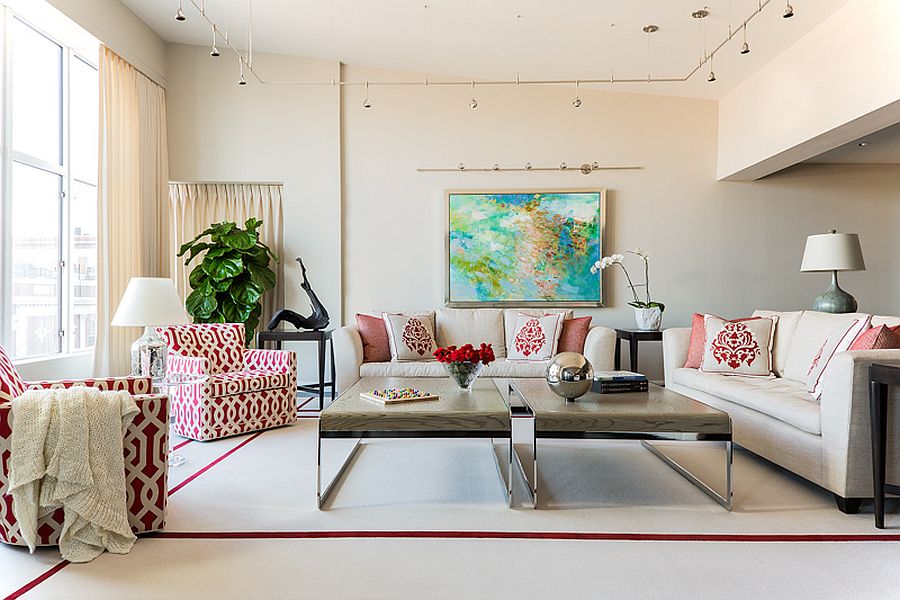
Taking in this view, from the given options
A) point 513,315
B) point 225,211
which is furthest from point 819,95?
point 225,211

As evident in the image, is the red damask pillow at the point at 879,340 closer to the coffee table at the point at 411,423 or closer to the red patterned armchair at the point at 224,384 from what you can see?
the coffee table at the point at 411,423

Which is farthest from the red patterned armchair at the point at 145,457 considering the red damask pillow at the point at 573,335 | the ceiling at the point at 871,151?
the ceiling at the point at 871,151

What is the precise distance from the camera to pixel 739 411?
3822mm

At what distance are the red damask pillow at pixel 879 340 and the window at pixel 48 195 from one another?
5.17 metres

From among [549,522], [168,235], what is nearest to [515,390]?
[549,522]

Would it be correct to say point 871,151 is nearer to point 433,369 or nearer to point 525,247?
point 525,247

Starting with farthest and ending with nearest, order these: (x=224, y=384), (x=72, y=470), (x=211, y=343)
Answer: (x=211, y=343) < (x=224, y=384) < (x=72, y=470)

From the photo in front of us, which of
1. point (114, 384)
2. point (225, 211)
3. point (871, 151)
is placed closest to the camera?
point (114, 384)

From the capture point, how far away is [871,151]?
20.1 ft

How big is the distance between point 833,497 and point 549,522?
1403mm

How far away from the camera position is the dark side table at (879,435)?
268cm

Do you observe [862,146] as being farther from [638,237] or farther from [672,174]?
[638,237]

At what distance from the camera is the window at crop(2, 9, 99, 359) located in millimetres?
4648

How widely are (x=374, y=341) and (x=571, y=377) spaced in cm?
254
